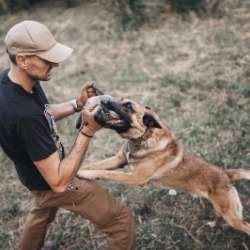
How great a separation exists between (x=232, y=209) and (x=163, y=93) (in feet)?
9.78

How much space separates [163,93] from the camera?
689 cm

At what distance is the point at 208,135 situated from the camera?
5.79 m

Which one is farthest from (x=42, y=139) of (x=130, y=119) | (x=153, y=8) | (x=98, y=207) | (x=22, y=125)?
(x=153, y=8)

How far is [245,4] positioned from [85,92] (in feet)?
20.7

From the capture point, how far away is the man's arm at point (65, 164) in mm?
3229

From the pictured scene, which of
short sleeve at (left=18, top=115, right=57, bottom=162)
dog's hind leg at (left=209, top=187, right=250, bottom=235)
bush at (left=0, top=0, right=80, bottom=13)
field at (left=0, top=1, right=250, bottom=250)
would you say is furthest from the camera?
bush at (left=0, top=0, right=80, bottom=13)

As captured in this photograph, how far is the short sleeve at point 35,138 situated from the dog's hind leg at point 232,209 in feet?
5.51

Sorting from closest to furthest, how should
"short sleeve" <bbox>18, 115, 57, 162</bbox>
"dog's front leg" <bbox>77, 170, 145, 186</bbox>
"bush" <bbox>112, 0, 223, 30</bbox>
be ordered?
"short sleeve" <bbox>18, 115, 57, 162</bbox>, "dog's front leg" <bbox>77, 170, 145, 186</bbox>, "bush" <bbox>112, 0, 223, 30</bbox>

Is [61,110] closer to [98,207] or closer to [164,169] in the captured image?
[98,207]

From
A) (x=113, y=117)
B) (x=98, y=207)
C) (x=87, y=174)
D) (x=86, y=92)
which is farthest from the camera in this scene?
(x=87, y=174)

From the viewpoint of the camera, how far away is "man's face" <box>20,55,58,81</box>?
3.18 meters

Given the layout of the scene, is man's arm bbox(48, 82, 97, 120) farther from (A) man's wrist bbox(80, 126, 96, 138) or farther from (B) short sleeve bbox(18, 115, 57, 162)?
(B) short sleeve bbox(18, 115, 57, 162)

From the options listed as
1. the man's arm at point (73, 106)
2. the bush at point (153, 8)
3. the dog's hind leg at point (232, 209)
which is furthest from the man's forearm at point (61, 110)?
the bush at point (153, 8)

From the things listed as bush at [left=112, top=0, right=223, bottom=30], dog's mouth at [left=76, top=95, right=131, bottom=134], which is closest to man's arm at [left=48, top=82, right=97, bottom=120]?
dog's mouth at [left=76, top=95, right=131, bottom=134]
